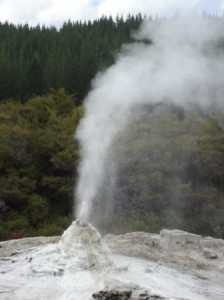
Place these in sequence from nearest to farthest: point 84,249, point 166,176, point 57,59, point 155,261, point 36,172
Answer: point 84,249 < point 155,261 < point 166,176 < point 36,172 < point 57,59

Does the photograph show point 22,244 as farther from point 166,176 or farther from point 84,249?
point 166,176

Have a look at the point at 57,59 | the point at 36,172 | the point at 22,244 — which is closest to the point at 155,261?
the point at 22,244

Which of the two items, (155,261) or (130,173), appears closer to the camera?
(155,261)

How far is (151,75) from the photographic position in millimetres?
15305

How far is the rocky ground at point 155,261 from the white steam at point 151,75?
4155 mm

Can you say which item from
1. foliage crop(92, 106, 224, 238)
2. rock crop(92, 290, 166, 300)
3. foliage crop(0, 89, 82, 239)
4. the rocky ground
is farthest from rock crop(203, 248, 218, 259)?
foliage crop(0, 89, 82, 239)

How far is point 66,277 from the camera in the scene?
24.5 feet

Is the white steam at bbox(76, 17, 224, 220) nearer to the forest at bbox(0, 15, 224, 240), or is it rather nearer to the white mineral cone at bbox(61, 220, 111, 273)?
the forest at bbox(0, 15, 224, 240)

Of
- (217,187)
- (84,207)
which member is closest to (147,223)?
(217,187)

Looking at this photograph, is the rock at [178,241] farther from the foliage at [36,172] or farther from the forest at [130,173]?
the foliage at [36,172]

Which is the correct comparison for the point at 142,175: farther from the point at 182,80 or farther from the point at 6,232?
the point at 6,232

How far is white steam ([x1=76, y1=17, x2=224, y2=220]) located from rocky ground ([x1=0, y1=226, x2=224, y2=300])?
4155 mm

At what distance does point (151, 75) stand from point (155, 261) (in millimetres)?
7475

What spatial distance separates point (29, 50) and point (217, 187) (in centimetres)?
2482
